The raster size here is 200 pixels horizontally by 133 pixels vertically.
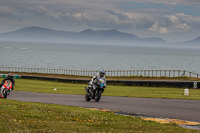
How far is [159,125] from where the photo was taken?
43.4 feet

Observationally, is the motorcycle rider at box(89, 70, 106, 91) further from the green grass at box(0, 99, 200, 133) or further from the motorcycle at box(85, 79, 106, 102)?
the green grass at box(0, 99, 200, 133)

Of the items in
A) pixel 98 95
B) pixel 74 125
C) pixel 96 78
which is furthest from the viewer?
pixel 98 95

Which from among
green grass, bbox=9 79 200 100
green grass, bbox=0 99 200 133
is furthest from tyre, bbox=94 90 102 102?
green grass, bbox=0 99 200 133

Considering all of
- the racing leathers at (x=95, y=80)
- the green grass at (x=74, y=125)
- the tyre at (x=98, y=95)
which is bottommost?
the green grass at (x=74, y=125)

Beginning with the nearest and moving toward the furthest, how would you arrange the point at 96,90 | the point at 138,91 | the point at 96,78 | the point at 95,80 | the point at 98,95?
the point at 96,78 < the point at 95,80 < the point at 98,95 < the point at 96,90 < the point at 138,91

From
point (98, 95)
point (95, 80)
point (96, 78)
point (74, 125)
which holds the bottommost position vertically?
point (74, 125)

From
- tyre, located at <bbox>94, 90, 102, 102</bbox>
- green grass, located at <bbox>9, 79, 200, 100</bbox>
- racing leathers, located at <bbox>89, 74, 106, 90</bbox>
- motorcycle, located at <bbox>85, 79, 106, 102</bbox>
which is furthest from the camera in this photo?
green grass, located at <bbox>9, 79, 200, 100</bbox>

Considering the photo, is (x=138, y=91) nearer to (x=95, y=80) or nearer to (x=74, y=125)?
(x=95, y=80)

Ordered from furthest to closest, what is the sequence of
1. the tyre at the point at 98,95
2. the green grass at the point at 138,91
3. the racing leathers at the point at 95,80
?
the green grass at the point at 138,91 → the tyre at the point at 98,95 → the racing leathers at the point at 95,80

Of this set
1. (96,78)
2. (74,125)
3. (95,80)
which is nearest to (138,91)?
(95,80)

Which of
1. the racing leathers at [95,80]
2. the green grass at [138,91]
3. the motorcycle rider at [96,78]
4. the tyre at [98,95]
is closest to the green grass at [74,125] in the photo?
the motorcycle rider at [96,78]

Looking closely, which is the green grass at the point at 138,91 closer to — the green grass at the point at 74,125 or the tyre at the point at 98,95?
the tyre at the point at 98,95

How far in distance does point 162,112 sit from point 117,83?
1157 inches

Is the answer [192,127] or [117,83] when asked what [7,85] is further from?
[117,83]
